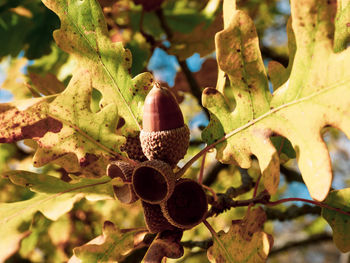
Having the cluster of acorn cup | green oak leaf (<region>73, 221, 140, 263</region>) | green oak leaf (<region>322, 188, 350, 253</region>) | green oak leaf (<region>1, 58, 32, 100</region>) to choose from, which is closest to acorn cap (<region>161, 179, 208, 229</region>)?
the cluster of acorn cup

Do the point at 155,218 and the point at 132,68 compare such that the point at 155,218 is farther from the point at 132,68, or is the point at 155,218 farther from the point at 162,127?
the point at 132,68

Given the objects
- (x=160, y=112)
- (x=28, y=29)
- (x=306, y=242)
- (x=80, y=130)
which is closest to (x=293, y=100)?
(x=160, y=112)

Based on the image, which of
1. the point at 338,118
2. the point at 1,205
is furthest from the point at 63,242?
the point at 338,118

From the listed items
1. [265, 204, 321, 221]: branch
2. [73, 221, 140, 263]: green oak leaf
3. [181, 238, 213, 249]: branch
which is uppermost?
[73, 221, 140, 263]: green oak leaf

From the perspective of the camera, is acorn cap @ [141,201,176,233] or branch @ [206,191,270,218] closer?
acorn cap @ [141,201,176,233]

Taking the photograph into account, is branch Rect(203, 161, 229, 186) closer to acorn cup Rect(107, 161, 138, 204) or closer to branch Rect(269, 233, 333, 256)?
branch Rect(269, 233, 333, 256)

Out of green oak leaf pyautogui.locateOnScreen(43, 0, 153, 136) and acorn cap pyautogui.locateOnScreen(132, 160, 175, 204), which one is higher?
green oak leaf pyautogui.locateOnScreen(43, 0, 153, 136)

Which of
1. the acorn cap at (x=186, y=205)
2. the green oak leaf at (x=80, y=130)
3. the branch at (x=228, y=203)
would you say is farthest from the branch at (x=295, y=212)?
the green oak leaf at (x=80, y=130)
